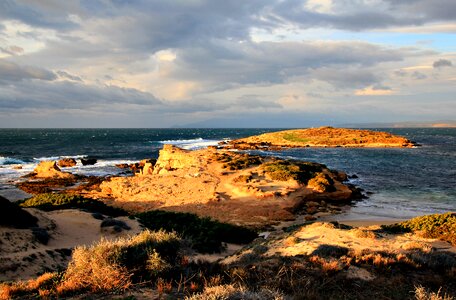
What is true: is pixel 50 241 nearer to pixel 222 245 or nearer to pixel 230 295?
pixel 222 245

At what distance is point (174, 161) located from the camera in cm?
4466

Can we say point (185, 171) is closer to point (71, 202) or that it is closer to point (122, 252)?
point (71, 202)

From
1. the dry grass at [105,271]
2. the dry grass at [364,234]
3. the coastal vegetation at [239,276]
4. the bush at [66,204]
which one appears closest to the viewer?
the coastal vegetation at [239,276]

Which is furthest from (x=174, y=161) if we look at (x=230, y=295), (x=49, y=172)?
(x=230, y=295)

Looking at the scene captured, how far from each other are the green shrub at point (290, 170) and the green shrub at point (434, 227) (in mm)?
14651

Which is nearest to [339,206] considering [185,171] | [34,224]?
[185,171]

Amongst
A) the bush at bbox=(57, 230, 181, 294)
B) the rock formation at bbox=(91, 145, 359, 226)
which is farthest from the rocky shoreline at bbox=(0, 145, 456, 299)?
the rock formation at bbox=(91, 145, 359, 226)

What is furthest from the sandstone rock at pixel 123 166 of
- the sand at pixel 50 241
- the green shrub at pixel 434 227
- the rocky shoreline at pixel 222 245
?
the green shrub at pixel 434 227

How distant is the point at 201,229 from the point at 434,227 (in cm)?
1215

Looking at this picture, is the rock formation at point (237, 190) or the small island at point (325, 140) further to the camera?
the small island at point (325, 140)

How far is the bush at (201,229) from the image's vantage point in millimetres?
16656

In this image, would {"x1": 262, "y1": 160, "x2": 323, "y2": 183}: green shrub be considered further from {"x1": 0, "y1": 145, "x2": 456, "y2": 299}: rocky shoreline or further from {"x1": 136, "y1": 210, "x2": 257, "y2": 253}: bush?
{"x1": 136, "y1": 210, "x2": 257, "y2": 253}: bush

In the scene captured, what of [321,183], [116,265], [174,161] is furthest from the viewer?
[174,161]

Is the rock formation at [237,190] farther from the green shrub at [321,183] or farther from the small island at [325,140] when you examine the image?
the small island at [325,140]
